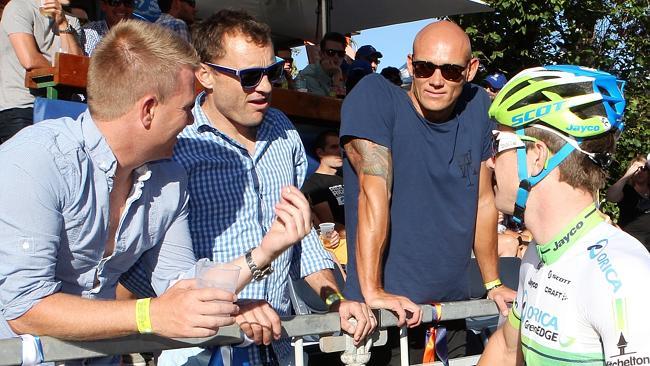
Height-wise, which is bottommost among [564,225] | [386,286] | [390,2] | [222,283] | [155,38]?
[386,286]

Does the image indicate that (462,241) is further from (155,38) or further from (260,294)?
(155,38)

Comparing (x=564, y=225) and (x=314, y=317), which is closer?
(x=564, y=225)

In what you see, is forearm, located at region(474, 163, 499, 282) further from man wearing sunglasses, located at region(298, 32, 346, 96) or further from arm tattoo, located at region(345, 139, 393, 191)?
man wearing sunglasses, located at region(298, 32, 346, 96)

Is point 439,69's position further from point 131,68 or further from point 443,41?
point 131,68

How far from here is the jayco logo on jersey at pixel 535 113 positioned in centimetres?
270

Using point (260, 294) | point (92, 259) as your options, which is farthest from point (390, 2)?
point (92, 259)

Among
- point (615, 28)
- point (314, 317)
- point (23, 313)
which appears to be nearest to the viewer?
point (23, 313)

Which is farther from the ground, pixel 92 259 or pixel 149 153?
pixel 149 153

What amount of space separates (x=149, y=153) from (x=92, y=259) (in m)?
0.40

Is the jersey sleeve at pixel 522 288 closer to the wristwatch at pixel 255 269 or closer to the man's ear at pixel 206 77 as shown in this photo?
the wristwatch at pixel 255 269

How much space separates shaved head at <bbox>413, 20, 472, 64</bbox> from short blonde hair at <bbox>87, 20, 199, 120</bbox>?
1677 mm

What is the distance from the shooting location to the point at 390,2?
11406 mm

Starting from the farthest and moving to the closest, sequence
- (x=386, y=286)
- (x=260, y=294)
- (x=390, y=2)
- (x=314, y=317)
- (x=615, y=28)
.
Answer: (x=615, y=28), (x=390, y=2), (x=386, y=286), (x=260, y=294), (x=314, y=317)

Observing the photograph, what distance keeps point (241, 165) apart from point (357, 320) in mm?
865
